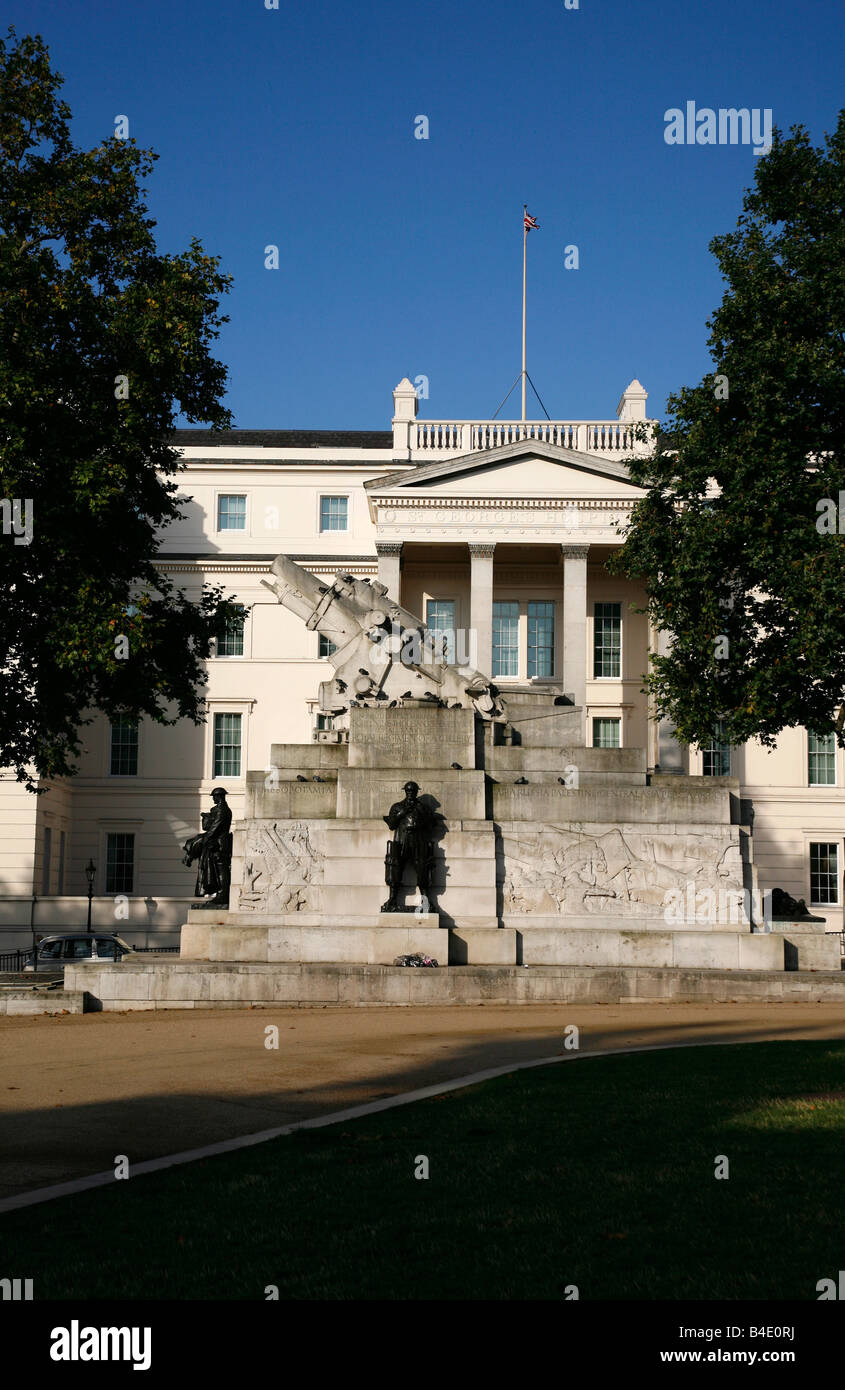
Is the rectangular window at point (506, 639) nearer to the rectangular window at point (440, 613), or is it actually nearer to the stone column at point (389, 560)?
the rectangular window at point (440, 613)

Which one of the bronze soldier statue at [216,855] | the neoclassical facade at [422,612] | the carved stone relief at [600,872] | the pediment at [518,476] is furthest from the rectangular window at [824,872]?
the bronze soldier statue at [216,855]

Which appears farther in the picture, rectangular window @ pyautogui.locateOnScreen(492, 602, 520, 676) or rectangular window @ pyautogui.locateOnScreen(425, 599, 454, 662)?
rectangular window @ pyautogui.locateOnScreen(425, 599, 454, 662)

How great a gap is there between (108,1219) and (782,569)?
23.2 metres

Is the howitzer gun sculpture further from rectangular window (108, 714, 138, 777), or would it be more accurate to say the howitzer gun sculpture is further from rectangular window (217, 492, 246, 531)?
rectangular window (217, 492, 246, 531)

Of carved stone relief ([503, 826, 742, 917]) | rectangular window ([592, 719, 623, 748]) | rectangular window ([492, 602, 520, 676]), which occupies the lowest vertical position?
carved stone relief ([503, 826, 742, 917])

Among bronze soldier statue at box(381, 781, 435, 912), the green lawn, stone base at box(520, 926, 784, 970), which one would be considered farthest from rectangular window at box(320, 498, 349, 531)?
the green lawn

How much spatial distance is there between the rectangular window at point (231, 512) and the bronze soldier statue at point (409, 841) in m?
48.3

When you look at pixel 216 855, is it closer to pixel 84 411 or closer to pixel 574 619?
pixel 84 411

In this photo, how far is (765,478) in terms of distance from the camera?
2875cm

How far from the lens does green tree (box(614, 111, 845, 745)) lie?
93.4 ft

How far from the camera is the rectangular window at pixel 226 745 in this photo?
64188mm

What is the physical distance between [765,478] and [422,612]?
37.7 m

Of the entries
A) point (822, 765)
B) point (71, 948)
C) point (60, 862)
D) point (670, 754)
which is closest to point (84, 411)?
point (71, 948)

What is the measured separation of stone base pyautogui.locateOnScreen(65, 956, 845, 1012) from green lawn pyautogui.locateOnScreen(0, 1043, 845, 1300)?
8.94 meters
